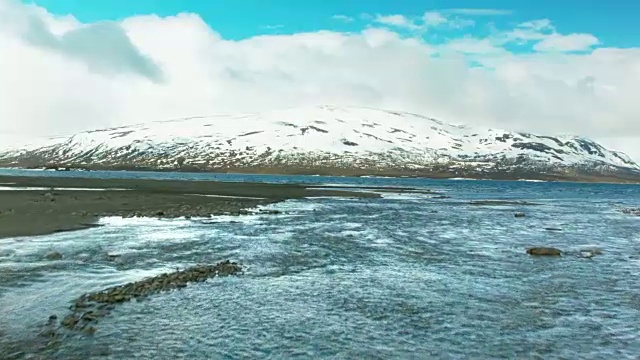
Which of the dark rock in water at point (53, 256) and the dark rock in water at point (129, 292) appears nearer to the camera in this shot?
the dark rock in water at point (129, 292)

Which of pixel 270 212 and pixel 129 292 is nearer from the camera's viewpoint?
pixel 129 292

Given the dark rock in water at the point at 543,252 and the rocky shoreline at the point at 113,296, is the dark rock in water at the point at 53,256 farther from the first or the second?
the dark rock in water at the point at 543,252

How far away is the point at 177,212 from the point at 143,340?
49.8 m

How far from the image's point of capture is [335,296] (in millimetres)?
28156

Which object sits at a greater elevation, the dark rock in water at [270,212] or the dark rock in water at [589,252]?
the dark rock in water at [270,212]

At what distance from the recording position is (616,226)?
68.2 meters

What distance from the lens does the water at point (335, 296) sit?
799 inches

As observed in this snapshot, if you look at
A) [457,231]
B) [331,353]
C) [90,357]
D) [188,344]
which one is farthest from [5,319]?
[457,231]

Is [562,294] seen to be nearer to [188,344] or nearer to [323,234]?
[188,344]

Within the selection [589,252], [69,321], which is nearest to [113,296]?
[69,321]

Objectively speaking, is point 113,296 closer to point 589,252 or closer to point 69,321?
point 69,321

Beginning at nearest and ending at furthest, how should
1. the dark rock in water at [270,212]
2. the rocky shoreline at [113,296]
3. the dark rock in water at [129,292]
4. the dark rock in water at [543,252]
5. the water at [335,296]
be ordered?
the water at [335,296] → the rocky shoreline at [113,296] → the dark rock in water at [129,292] → the dark rock in water at [543,252] → the dark rock in water at [270,212]

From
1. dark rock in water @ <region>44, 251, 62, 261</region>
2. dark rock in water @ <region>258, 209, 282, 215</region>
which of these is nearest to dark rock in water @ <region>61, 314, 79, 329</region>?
dark rock in water @ <region>44, 251, 62, 261</region>

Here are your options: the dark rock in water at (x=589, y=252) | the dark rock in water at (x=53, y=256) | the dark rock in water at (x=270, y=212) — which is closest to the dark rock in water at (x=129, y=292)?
the dark rock in water at (x=53, y=256)
